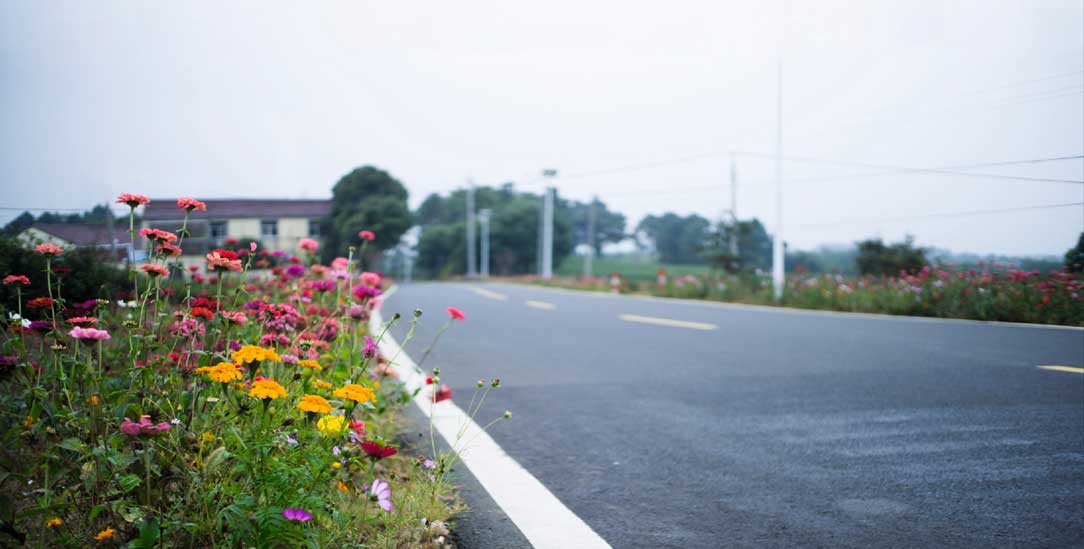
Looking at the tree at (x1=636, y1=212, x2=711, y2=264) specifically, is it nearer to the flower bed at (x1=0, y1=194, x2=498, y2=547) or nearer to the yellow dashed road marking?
the yellow dashed road marking

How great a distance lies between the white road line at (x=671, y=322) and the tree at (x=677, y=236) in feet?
32.6

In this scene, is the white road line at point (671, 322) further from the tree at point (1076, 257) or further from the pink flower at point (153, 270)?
the pink flower at point (153, 270)

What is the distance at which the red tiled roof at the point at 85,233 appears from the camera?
9.14 feet

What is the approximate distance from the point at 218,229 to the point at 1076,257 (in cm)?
454

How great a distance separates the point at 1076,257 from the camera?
7.41ft

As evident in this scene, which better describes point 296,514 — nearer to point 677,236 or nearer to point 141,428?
point 141,428

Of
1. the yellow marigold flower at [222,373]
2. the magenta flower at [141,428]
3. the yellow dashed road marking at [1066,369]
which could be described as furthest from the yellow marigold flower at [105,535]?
the yellow dashed road marking at [1066,369]

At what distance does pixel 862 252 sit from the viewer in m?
17.5

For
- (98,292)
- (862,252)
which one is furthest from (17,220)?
(862,252)

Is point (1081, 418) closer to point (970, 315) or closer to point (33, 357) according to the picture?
point (970, 315)

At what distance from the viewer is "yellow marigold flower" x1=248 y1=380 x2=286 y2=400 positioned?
6.09 ft

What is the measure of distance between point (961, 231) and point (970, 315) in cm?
321

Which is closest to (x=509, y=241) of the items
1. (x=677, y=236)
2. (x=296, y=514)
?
(x=677, y=236)

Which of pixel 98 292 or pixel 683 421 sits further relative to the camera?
pixel 683 421
